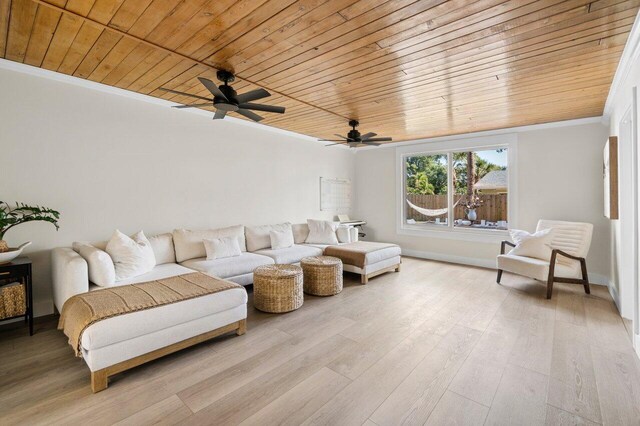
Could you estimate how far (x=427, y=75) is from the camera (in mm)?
2994

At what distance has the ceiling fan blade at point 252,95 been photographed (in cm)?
277

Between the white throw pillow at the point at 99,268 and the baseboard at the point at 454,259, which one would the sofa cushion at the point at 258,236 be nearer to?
the white throw pillow at the point at 99,268

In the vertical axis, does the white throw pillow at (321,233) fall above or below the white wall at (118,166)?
below

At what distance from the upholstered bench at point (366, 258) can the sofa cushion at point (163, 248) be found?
2.22 metres

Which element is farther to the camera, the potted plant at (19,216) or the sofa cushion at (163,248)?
the sofa cushion at (163,248)

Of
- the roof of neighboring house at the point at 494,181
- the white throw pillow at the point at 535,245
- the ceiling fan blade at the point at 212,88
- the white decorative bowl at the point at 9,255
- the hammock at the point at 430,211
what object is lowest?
the white throw pillow at the point at 535,245

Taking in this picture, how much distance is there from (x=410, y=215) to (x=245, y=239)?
12.3 feet

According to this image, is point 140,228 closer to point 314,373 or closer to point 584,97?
point 314,373

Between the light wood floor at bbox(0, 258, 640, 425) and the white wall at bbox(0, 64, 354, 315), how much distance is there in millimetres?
1231

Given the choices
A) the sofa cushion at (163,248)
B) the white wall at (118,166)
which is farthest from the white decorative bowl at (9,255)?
the sofa cushion at (163,248)

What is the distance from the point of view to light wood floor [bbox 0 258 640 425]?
1760 millimetres

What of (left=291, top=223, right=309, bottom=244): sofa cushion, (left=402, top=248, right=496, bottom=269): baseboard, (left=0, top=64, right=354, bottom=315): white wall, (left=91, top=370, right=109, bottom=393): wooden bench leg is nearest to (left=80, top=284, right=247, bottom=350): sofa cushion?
(left=91, top=370, right=109, bottom=393): wooden bench leg

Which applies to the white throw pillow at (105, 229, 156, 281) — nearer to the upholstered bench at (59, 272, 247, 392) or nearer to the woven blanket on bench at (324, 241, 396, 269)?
the upholstered bench at (59, 272, 247, 392)

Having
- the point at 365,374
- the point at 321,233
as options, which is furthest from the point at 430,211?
the point at 365,374
